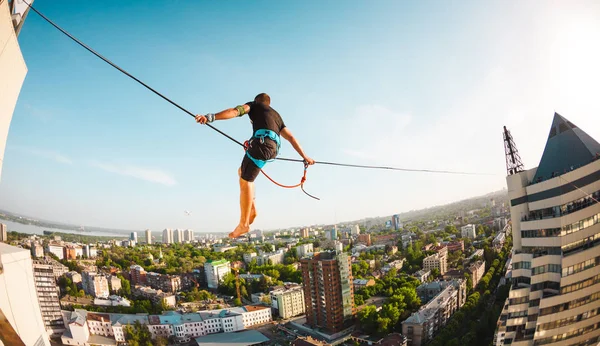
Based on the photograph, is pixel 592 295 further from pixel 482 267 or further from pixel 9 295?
pixel 482 267

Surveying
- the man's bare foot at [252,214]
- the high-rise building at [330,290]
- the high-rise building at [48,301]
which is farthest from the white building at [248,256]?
the man's bare foot at [252,214]

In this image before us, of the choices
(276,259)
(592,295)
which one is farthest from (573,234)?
(276,259)

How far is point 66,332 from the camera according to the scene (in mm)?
23109

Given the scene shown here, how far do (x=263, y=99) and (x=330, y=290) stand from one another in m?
21.5

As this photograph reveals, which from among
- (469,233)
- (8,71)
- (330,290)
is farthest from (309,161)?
(469,233)

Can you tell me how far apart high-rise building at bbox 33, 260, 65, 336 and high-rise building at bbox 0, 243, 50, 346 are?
25.9 m

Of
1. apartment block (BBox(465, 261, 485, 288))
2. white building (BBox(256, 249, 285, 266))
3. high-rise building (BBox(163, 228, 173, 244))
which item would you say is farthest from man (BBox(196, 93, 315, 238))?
high-rise building (BBox(163, 228, 173, 244))

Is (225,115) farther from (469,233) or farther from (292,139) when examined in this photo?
(469,233)

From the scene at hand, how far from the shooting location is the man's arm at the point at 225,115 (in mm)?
1969

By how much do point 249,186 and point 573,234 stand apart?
7.07m

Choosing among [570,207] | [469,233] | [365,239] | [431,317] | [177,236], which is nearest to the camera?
[570,207]

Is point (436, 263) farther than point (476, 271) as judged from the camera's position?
Yes

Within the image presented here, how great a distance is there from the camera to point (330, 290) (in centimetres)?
2211

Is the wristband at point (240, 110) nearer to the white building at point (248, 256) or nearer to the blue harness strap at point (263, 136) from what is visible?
the blue harness strap at point (263, 136)
